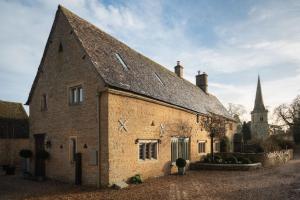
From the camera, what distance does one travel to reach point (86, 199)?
1175 cm

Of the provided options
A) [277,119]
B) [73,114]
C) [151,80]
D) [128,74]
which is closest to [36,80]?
[73,114]

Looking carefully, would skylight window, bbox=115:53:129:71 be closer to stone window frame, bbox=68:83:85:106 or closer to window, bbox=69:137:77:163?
stone window frame, bbox=68:83:85:106

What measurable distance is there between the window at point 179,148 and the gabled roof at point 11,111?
18.1 metres

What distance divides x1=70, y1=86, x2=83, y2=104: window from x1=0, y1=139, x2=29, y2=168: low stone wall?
14.0 metres

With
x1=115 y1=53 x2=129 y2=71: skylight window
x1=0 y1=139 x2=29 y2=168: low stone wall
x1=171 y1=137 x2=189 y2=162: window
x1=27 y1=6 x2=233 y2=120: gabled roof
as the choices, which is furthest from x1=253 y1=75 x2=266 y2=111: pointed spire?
x1=115 y1=53 x2=129 y2=71: skylight window

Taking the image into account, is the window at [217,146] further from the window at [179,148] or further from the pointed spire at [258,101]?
the pointed spire at [258,101]

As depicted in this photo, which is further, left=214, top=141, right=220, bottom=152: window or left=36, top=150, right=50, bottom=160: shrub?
left=214, top=141, right=220, bottom=152: window

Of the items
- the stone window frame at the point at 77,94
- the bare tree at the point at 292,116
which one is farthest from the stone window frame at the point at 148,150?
the bare tree at the point at 292,116

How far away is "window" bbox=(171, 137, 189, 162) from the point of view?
21027 millimetres

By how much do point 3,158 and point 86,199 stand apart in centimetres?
1867

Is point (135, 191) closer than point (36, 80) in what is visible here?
Yes

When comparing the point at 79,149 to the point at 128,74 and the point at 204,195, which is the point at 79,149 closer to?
the point at 128,74

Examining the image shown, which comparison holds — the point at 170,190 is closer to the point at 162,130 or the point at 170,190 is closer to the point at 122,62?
the point at 162,130

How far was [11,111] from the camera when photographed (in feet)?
96.6
